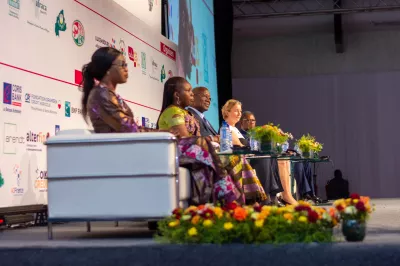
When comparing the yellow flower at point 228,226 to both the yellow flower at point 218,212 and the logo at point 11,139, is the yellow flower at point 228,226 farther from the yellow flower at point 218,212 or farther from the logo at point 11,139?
the logo at point 11,139

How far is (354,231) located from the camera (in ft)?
9.59

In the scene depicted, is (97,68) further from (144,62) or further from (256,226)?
(144,62)

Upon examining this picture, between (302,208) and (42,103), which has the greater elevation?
(42,103)

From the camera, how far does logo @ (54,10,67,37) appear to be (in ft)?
17.4

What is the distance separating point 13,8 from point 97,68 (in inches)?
42.9

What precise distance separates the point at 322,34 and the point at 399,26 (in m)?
1.52

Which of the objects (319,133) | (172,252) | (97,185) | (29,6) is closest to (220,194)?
(97,185)

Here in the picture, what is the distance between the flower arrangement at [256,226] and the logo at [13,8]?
2202 mm

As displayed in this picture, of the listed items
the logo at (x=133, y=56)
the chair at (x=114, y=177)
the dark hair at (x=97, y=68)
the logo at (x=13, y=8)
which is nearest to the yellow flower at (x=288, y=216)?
the chair at (x=114, y=177)

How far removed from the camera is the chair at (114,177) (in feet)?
11.5

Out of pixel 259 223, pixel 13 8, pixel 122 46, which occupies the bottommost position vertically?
pixel 259 223

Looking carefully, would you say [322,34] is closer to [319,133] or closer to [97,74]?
[319,133]

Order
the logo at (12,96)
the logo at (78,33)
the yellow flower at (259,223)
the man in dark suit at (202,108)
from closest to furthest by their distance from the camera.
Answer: the yellow flower at (259,223) → the logo at (12,96) → the man in dark suit at (202,108) → the logo at (78,33)

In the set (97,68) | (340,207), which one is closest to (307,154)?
(97,68)
